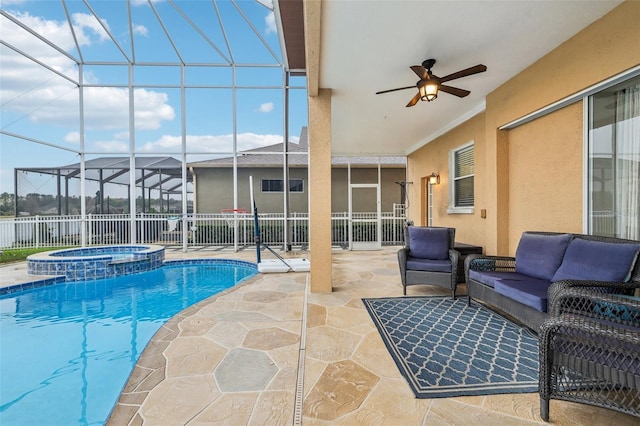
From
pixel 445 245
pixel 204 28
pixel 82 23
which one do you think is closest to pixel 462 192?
pixel 445 245

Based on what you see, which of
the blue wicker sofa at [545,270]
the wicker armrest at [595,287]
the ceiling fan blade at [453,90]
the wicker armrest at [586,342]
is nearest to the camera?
the wicker armrest at [586,342]

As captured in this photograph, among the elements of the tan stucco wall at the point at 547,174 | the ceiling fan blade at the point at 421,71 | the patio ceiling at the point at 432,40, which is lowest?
the tan stucco wall at the point at 547,174

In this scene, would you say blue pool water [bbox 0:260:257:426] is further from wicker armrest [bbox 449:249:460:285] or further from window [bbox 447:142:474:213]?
window [bbox 447:142:474:213]

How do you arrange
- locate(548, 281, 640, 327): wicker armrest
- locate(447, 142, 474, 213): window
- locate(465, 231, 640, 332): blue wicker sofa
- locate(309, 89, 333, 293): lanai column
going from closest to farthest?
locate(548, 281, 640, 327): wicker armrest
locate(465, 231, 640, 332): blue wicker sofa
locate(309, 89, 333, 293): lanai column
locate(447, 142, 474, 213): window

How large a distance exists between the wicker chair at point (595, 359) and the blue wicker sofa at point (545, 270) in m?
0.54

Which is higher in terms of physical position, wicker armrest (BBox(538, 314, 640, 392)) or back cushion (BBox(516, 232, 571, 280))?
back cushion (BBox(516, 232, 571, 280))

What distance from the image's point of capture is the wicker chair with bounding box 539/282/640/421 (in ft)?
4.74

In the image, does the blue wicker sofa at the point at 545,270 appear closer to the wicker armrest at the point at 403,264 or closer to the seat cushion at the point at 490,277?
the seat cushion at the point at 490,277

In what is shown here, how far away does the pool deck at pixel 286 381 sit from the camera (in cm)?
164

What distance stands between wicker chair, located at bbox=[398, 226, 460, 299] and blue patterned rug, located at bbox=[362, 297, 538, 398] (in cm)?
35

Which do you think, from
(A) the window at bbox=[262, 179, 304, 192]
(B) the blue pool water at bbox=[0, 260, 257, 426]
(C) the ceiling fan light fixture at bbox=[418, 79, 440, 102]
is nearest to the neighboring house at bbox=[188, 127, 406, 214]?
(A) the window at bbox=[262, 179, 304, 192]

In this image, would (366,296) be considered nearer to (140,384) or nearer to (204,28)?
(140,384)

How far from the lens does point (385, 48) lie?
10.4 ft

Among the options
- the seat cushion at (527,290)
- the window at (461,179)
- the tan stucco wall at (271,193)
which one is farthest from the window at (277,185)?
the seat cushion at (527,290)
